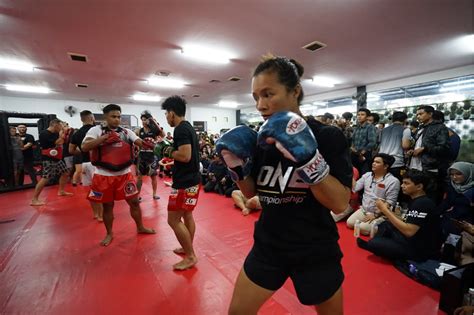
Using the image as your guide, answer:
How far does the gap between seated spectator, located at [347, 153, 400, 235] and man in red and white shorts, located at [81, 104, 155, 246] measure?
293 cm

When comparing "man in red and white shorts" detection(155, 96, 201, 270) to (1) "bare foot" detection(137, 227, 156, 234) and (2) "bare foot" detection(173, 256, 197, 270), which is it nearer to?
(2) "bare foot" detection(173, 256, 197, 270)

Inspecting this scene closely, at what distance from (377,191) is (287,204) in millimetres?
2721

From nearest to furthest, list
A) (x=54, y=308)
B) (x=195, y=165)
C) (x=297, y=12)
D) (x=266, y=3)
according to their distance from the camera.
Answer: (x=54, y=308), (x=195, y=165), (x=266, y=3), (x=297, y=12)

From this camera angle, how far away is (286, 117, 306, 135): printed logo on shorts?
703 mm

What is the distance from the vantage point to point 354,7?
11.3 feet

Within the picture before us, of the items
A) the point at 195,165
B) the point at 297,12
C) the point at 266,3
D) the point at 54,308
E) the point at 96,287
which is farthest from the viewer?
the point at 297,12

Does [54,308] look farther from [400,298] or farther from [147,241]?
[400,298]

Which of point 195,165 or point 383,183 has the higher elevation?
point 195,165

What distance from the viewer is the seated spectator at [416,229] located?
7.12 feet

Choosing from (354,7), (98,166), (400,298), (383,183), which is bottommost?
(400,298)

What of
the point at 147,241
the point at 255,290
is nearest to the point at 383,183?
the point at 255,290

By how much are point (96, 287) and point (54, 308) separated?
11.6 inches

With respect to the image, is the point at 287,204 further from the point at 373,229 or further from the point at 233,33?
the point at 233,33

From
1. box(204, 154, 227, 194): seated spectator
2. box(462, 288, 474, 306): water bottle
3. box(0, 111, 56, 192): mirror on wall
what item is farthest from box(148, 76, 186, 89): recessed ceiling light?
box(462, 288, 474, 306): water bottle
